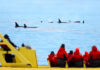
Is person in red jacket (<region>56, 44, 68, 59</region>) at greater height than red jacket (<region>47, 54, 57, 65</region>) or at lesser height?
greater

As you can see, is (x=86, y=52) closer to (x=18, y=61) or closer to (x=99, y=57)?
(x=99, y=57)

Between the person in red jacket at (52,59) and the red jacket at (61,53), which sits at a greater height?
the red jacket at (61,53)

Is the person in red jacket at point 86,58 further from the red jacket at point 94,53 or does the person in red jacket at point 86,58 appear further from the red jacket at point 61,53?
the red jacket at point 61,53

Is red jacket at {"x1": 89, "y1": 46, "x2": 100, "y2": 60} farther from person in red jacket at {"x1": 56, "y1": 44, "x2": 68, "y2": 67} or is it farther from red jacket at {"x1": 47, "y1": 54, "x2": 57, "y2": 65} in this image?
red jacket at {"x1": 47, "y1": 54, "x2": 57, "y2": 65}

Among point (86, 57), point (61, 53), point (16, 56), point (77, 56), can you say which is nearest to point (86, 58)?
point (86, 57)

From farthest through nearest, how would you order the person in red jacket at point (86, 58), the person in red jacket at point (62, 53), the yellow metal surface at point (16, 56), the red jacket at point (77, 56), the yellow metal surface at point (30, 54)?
the yellow metal surface at point (30, 54) < the person in red jacket at point (86, 58) < the person in red jacket at point (62, 53) < the red jacket at point (77, 56) < the yellow metal surface at point (16, 56)

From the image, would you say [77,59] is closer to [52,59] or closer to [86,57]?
[86,57]

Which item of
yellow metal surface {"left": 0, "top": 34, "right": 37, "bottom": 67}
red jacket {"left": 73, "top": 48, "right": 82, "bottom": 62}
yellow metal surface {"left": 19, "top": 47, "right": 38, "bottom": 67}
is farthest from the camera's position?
yellow metal surface {"left": 19, "top": 47, "right": 38, "bottom": 67}

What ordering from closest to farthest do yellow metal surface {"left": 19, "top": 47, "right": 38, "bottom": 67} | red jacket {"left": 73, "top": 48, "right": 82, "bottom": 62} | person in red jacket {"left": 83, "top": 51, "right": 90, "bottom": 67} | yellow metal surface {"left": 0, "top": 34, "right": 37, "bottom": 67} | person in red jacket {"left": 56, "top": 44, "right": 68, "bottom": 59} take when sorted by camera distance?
1. yellow metal surface {"left": 0, "top": 34, "right": 37, "bottom": 67}
2. red jacket {"left": 73, "top": 48, "right": 82, "bottom": 62}
3. person in red jacket {"left": 56, "top": 44, "right": 68, "bottom": 59}
4. person in red jacket {"left": 83, "top": 51, "right": 90, "bottom": 67}
5. yellow metal surface {"left": 19, "top": 47, "right": 38, "bottom": 67}

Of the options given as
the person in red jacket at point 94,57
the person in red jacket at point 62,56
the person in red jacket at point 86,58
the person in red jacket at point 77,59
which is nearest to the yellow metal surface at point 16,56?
the person in red jacket at point 62,56

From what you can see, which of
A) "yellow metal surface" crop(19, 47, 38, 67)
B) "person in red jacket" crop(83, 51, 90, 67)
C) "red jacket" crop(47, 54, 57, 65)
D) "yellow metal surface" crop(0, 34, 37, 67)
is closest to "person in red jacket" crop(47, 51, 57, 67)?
"red jacket" crop(47, 54, 57, 65)

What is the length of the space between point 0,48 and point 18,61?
1.48m

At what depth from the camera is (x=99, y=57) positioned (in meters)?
24.0

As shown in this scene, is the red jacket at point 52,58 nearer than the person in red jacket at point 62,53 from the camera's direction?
No
